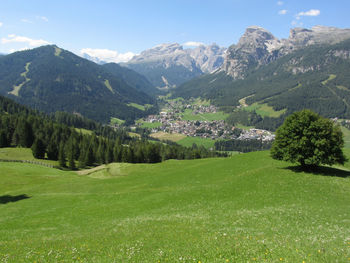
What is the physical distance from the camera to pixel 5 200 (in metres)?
51.2

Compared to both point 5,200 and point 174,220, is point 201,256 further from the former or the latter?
point 5,200

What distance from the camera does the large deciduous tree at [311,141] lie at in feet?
138

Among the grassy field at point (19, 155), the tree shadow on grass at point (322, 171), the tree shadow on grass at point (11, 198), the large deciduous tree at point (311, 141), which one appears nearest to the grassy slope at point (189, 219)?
the tree shadow on grass at point (322, 171)

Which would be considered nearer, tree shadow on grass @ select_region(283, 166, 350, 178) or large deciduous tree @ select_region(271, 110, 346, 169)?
large deciduous tree @ select_region(271, 110, 346, 169)

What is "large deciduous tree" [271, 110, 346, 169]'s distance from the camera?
138 ft

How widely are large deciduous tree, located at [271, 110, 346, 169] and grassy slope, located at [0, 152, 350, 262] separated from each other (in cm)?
339

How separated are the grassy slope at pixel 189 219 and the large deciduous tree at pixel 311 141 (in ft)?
11.1

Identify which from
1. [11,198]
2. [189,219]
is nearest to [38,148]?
[11,198]

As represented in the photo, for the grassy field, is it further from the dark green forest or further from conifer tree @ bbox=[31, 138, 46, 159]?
the dark green forest

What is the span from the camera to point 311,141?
139 ft

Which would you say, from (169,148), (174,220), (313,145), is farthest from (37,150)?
(313,145)

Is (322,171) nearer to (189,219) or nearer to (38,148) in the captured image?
(189,219)

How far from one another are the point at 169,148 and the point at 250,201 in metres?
133

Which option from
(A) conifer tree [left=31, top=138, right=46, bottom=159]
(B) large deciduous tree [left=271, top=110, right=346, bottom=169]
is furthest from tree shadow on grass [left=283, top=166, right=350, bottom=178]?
(A) conifer tree [left=31, top=138, right=46, bottom=159]
